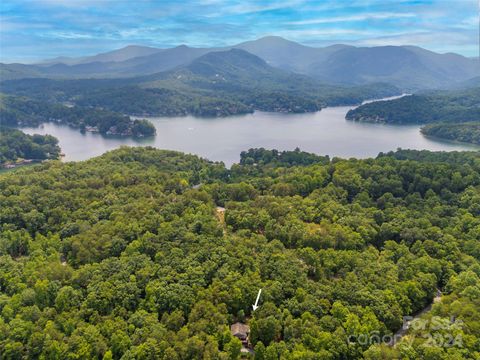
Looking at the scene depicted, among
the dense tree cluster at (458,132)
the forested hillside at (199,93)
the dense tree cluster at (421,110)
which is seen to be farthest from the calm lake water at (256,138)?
the forested hillside at (199,93)

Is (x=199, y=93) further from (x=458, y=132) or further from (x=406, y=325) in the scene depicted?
(x=406, y=325)

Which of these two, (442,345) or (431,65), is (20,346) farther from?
(431,65)

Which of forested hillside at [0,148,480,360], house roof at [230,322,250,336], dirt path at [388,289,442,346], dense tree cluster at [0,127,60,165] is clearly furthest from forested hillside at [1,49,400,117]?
house roof at [230,322,250,336]

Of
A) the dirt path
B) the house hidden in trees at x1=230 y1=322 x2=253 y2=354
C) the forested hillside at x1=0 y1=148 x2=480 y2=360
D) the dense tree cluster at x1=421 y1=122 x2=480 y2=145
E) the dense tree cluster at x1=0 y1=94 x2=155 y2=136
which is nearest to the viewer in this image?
the forested hillside at x1=0 y1=148 x2=480 y2=360

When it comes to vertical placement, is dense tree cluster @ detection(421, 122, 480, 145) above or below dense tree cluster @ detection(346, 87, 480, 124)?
below

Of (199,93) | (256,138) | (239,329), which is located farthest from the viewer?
(199,93)

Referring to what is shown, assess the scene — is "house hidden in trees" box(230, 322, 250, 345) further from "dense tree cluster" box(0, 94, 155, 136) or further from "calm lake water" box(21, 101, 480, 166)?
"dense tree cluster" box(0, 94, 155, 136)

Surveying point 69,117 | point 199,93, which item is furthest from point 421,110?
point 69,117
